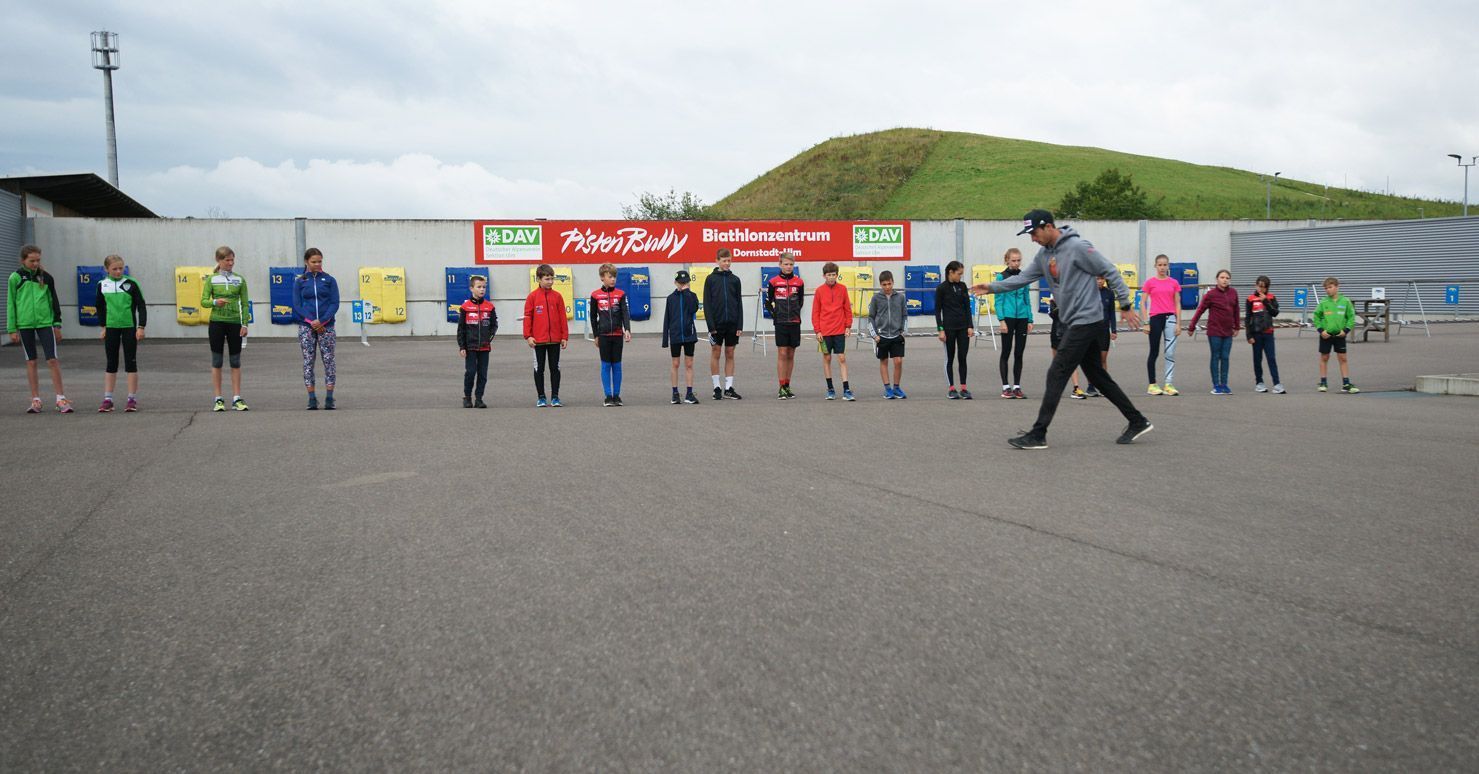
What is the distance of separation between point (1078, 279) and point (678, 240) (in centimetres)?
2719

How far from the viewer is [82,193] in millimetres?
32750

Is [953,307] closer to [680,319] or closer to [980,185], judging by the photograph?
[680,319]

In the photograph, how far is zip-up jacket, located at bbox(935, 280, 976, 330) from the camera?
13023 millimetres

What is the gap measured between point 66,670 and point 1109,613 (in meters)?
3.69

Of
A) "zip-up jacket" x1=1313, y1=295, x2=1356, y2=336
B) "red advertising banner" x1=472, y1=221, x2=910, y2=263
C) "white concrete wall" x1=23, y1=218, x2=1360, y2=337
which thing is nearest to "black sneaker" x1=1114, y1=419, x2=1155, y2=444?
"zip-up jacket" x1=1313, y1=295, x2=1356, y2=336

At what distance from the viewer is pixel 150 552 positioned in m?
4.93

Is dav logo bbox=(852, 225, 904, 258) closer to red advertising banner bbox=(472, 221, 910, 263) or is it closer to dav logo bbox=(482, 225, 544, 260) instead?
red advertising banner bbox=(472, 221, 910, 263)

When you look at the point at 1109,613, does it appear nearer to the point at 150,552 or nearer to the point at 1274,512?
the point at 1274,512

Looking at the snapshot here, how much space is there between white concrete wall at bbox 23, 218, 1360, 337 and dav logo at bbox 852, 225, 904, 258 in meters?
0.53

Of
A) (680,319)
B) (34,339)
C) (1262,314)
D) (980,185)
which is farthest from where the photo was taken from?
(980,185)

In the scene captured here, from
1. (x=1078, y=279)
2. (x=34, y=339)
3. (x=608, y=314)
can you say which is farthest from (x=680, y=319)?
(x=34, y=339)

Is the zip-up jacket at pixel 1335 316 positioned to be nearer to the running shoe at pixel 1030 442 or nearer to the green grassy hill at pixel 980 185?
the running shoe at pixel 1030 442

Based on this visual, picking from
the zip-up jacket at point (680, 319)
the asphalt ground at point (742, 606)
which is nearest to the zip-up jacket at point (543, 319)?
the zip-up jacket at point (680, 319)

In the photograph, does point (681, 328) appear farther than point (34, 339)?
Yes
